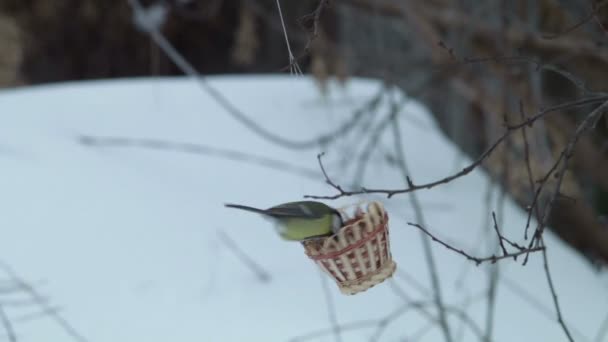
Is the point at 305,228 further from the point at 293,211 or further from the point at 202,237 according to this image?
the point at 202,237

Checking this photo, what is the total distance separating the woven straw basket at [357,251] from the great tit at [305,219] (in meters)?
0.02

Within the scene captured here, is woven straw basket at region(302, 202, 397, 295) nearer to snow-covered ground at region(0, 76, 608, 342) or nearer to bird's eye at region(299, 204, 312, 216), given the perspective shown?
bird's eye at region(299, 204, 312, 216)

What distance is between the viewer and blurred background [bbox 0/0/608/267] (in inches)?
96.3

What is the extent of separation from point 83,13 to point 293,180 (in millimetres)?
3757

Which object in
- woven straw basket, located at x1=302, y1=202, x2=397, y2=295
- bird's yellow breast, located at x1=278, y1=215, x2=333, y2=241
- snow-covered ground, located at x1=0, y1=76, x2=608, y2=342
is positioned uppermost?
bird's yellow breast, located at x1=278, y1=215, x2=333, y2=241

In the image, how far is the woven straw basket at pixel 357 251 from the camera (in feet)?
3.37

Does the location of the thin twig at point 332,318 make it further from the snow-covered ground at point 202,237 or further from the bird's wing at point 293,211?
the bird's wing at point 293,211

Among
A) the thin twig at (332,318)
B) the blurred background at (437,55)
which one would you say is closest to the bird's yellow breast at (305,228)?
the blurred background at (437,55)

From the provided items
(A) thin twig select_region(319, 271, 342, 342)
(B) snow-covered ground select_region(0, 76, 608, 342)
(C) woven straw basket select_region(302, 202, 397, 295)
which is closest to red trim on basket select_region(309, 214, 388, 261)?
(C) woven straw basket select_region(302, 202, 397, 295)

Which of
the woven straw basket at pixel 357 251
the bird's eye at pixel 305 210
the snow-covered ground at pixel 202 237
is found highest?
the bird's eye at pixel 305 210

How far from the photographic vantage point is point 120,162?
2875 millimetres

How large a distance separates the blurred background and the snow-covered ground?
28 cm

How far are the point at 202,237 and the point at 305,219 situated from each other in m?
1.47

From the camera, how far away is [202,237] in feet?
7.91
